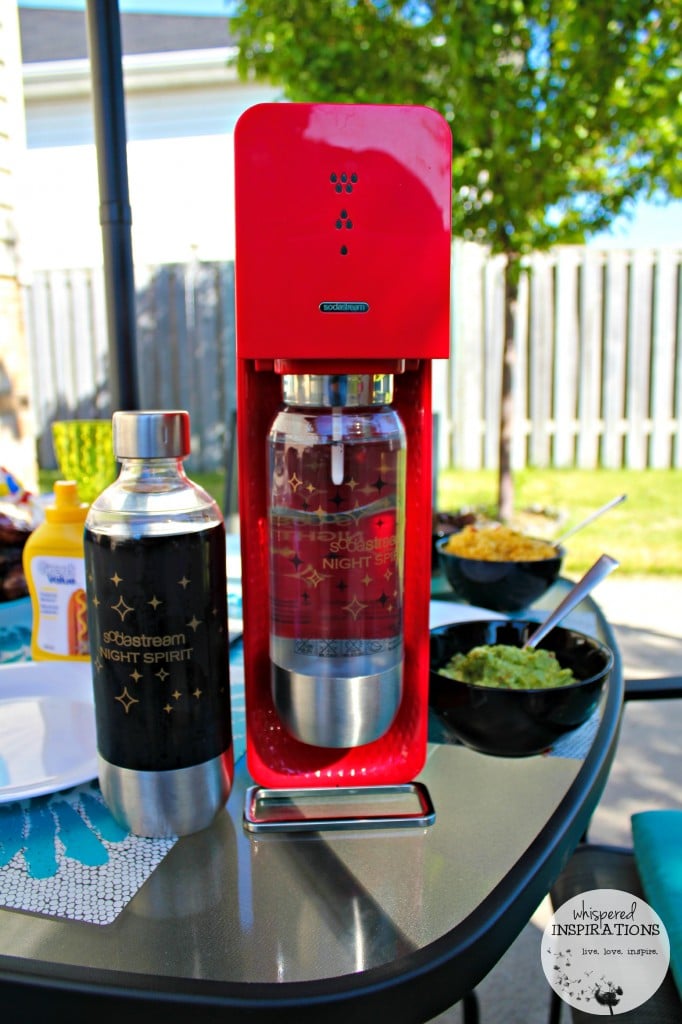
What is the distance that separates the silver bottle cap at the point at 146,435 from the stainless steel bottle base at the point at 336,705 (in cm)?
22

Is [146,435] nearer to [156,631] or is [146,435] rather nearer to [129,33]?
[156,631]

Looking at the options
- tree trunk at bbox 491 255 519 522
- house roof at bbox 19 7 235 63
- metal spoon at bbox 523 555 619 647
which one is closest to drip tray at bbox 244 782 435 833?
metal spoon at bbox 523 555 619 647

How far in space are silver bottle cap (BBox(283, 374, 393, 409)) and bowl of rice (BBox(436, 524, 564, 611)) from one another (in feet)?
1.97

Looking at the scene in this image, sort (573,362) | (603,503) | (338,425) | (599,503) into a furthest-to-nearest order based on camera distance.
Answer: (573,362)
(603,503)
(599,503)
(338,425)

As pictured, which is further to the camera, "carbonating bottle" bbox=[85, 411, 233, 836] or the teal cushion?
the teal cushion

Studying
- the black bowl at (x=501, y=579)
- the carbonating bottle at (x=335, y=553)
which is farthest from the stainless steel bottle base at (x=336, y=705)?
the black bowl at (x=501, y=579)

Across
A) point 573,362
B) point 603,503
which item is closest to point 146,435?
point 603,503

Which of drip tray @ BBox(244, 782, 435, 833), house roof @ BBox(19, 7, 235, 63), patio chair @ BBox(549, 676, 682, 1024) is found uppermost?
house roof @ BBox(19, 7, 235, 63)

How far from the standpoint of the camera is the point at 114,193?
112 cm

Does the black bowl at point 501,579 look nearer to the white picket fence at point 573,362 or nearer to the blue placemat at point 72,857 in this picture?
the blue placemat at point 72,857

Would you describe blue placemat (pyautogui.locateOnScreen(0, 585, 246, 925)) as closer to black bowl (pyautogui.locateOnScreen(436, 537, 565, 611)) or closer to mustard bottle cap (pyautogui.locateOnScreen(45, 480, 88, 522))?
mustard bottle cap (pyautogui.locateOnScreen(45, 480, 88, 522))

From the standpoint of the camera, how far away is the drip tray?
710 millimetres

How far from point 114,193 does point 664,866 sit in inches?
45.9

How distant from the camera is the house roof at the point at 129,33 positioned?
10039 mm
